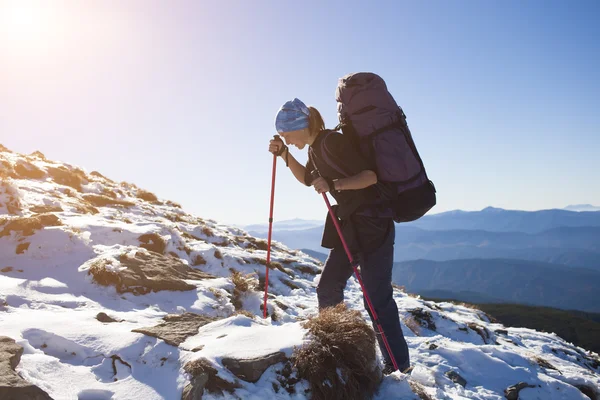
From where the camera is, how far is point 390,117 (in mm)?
3938

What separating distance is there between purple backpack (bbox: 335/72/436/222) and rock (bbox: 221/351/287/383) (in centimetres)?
208

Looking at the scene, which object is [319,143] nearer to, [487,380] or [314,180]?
[314,180]

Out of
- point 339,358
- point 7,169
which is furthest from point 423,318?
point 7,169

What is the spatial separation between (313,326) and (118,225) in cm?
771

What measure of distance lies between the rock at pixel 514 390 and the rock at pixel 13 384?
594 cm

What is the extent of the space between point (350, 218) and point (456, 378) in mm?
3441

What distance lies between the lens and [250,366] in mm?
3320

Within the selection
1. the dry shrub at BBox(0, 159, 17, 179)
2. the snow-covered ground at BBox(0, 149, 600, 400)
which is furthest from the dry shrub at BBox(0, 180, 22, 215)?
the dry shrub at BBox(0, 159, 17, 179)

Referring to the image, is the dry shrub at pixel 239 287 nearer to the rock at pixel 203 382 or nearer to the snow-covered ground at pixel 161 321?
the snow-covered ground at pixel 161 321

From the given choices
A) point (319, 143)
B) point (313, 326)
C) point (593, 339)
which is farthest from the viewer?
point (593, 339)

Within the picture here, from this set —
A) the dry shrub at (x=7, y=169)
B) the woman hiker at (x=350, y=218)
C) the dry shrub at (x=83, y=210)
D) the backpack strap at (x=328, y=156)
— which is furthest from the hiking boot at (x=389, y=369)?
the dry shrub at (x=7, y=169)

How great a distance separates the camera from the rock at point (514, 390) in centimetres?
539

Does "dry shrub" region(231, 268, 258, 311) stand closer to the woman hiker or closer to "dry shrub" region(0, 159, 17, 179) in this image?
the woman hiker

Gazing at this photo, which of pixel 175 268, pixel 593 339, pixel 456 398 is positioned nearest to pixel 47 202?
pixel 175 268
